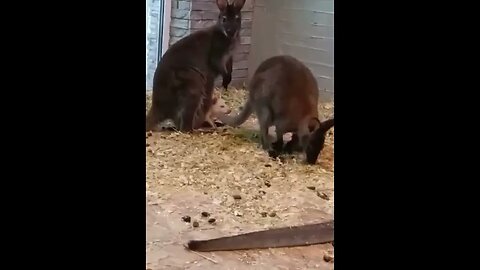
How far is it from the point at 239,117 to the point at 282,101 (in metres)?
0.20

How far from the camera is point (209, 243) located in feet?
3.46

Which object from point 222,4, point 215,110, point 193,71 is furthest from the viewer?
point 193,71

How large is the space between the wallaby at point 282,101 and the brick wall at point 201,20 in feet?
0.13

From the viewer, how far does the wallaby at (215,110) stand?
1246 millimetres

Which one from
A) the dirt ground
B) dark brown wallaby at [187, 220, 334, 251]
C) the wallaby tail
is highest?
the wallaby tail

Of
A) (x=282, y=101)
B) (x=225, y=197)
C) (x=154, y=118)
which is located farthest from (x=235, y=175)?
(x=282, y=101)

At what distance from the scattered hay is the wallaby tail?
27 mm

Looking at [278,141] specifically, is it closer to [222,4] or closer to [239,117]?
[239,117]

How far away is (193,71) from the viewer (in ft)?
4.42

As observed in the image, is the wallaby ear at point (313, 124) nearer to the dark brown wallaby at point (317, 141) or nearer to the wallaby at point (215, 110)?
the dark brown wallaby at point (317, 141)

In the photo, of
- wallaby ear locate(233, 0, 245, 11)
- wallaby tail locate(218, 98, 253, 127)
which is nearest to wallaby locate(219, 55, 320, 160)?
wallaby tail locate(218, 98, 253, 127)

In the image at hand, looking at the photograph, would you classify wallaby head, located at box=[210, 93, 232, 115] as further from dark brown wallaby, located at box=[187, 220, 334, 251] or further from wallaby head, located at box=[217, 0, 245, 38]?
dark brown wallaby, located at box=[187, 220, 334, 251]

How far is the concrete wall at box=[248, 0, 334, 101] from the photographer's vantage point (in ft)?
3.62
